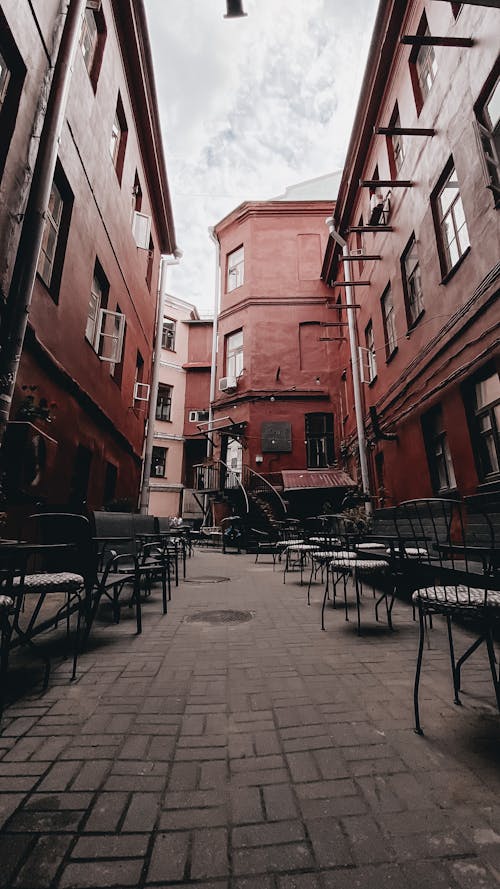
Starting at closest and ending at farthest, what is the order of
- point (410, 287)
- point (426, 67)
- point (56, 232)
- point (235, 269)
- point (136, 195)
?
1. point (56, 232)
2. point (426, 67)
3. point (410, 287)
4. point (136, 195)
5. point (235, 269)

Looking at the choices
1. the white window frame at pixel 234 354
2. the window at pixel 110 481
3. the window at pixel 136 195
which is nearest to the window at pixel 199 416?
the white window frame at pixel 234 354

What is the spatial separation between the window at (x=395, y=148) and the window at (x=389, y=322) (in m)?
Answer: 3.03

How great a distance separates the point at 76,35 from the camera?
19.9ft

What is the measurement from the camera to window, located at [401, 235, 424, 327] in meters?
8.71

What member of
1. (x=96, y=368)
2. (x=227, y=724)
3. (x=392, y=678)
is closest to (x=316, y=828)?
(x=227, y=724)

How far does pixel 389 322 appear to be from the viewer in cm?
1075

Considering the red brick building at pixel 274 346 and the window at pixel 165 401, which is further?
the window at pixel 165 401

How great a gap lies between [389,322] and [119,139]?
879 centimetres

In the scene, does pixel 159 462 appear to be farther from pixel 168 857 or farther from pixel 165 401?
pixel 168 857

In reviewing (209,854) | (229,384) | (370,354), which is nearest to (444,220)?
(370,354)

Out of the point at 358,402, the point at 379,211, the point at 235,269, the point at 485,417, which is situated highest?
the point at 235,269

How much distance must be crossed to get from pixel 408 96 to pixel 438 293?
553cm

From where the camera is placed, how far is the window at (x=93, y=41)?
8086 millimetres

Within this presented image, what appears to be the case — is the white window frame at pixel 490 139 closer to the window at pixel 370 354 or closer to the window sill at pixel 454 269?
the window sill at pixel 454 269
